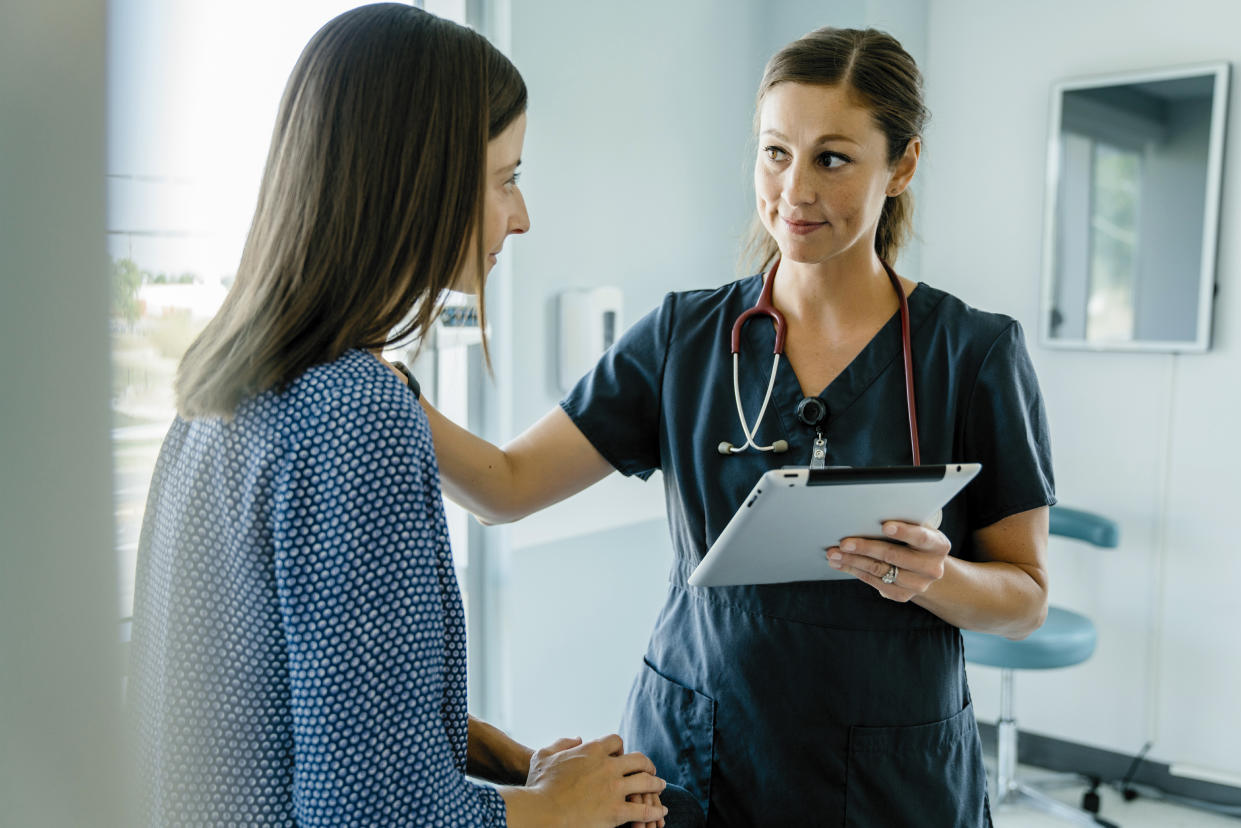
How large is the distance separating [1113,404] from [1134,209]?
1.71ft

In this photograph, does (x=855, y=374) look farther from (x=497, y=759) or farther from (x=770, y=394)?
(x=497, y=759)

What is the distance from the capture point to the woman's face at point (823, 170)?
1150 mm

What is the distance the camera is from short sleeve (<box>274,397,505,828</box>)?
1.99ft

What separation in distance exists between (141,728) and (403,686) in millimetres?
176

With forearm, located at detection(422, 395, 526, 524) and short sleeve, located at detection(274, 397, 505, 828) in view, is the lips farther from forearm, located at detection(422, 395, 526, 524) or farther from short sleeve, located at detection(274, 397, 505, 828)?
short sleeve, located at detection(274, 397, 505, 828)

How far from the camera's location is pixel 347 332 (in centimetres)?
68

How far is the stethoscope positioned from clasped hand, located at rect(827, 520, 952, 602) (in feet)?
0.52

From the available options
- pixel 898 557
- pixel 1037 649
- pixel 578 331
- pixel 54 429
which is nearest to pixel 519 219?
pixel 898 557

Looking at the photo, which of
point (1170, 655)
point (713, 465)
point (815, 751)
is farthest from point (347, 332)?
point (1170, 655)

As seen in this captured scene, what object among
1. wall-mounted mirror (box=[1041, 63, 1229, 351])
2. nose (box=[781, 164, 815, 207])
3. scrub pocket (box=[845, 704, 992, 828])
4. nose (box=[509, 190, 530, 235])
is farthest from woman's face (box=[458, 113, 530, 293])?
wall-mounted mirror (box=[1041, 63, 1229, 351])

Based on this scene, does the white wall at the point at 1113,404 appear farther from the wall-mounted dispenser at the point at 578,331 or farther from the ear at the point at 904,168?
the ear at the point at 904,168

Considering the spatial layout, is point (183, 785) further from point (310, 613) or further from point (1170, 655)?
point (1170, 655)

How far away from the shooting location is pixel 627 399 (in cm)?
128

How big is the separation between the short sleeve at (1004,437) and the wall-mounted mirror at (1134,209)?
1744 mm
